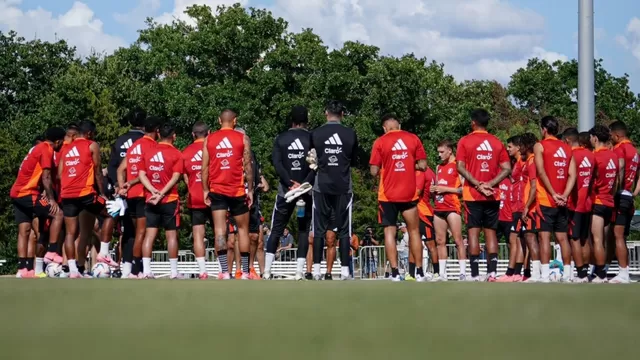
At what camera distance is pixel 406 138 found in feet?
47.1

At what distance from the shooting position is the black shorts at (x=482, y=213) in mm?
15008

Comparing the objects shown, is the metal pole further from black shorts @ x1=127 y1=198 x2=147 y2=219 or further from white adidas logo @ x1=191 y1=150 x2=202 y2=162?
black shorts @ x1=127 y1=198 x2=147 y2=219

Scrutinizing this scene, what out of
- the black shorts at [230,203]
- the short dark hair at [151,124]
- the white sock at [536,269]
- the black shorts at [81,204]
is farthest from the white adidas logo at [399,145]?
the black shorts at [81,204]

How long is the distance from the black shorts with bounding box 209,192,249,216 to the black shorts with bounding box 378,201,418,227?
6.19 ft

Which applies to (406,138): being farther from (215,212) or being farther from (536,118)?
(536,118)

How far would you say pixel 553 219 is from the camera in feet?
48.1

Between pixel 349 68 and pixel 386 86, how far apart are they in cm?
234

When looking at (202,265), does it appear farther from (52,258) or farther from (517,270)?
(517,270)

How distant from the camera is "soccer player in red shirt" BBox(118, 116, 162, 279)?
15961 mm

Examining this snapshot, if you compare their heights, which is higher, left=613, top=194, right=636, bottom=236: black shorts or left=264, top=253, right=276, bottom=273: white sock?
left=613, top=194, right=636, bottom=236: black shorts

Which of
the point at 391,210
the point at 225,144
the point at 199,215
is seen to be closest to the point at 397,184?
the point at 391,210

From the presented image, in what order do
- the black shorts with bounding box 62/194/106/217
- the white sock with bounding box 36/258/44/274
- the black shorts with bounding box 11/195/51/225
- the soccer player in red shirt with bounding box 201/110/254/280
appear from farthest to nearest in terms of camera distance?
1. the white sock with bounding box 36/258/44/274
2. the black shorts with bounding box 11/195/51/225
3. the black shorts with bounding box 62/194/106/217
4. the soccer player in red shirt with bounding box 201/110/254/280

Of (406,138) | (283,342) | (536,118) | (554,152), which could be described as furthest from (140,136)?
(536,118)

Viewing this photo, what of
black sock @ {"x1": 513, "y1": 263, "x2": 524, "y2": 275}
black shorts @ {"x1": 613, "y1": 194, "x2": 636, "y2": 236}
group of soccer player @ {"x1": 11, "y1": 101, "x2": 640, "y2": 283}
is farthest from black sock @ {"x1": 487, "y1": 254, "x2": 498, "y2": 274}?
black shorts @ {"x1": 613, "y1": 194, "x2": 636, "y2": 236}
